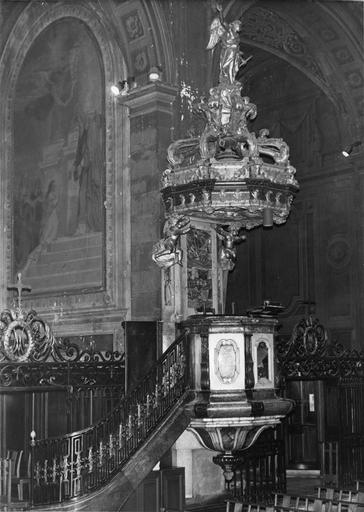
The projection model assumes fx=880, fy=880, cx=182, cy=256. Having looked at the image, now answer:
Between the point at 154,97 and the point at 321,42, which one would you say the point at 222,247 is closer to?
the point at 154,97

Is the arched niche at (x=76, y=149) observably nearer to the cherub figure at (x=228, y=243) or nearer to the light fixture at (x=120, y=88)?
the light fixture at (x=120, y=88)

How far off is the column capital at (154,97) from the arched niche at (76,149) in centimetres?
53

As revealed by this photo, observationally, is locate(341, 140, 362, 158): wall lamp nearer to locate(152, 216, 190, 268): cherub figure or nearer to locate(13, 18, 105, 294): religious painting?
locate(13, 18, 105, 294): religious painting

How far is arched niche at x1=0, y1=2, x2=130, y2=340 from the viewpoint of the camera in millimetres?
12062

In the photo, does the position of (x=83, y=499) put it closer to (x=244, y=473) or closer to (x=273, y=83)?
(x=244, y=473)

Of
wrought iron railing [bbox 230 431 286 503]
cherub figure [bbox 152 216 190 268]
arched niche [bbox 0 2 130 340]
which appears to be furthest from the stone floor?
cherub figure [bbox 152 216 190 268]

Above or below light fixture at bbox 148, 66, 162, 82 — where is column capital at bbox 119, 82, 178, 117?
below

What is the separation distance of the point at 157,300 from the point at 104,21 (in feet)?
13.8

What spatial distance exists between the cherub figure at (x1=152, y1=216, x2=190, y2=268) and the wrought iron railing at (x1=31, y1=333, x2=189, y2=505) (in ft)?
5.31

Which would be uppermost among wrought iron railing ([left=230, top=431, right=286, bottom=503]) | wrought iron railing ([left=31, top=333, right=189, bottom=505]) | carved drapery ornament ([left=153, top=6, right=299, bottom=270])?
carved drapery ornament ([left=153, top=6, right=299, bottom=270])

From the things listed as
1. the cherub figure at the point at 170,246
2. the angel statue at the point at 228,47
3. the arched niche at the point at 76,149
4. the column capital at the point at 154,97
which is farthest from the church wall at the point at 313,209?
the cherub figure at the point at 170,246

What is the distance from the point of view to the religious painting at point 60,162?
500 inches

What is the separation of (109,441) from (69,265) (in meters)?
4.33

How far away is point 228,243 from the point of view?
11570 mm
